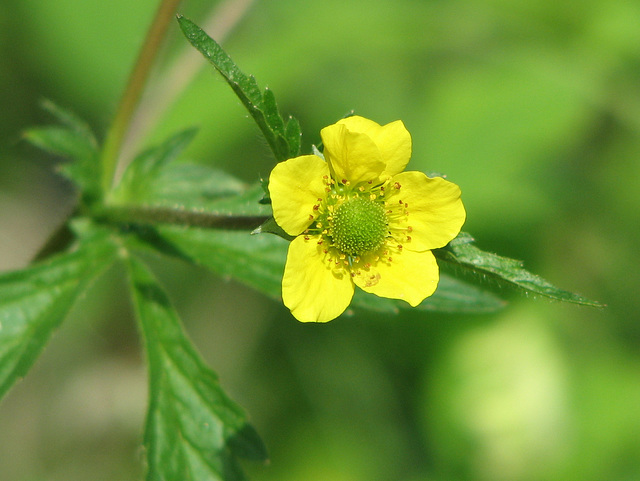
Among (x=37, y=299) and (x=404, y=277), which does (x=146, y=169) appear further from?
(x=404, y=277)

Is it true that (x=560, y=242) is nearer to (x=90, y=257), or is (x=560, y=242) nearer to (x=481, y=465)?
(x=481, y=465)

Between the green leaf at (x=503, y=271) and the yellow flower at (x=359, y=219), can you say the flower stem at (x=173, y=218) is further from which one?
the green leaf at (x=503, y=271)

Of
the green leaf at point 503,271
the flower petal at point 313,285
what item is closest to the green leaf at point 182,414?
the flower petal at point 313,285

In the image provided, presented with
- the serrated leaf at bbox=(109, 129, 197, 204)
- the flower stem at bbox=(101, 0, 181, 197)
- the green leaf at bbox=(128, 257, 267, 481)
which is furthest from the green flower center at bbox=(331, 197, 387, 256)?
the flower stem at bbox=(101, 0, 181, 197)

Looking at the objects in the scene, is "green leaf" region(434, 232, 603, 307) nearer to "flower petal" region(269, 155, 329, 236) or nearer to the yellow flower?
the yellow flower

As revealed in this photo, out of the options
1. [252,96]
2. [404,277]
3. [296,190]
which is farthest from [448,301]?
[252,96]

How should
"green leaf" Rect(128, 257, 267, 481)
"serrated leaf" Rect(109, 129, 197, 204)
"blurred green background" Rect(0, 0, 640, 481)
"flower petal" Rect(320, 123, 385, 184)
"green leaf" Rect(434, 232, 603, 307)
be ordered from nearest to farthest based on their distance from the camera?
"green leaf" Rect(434, 232, 603, 307) → "flower petal" Rect(320, 123, 385, 184) → "green leaf" Rect(128, 257, 267, 481) → "serrated leaf" Rect(109, 129, 197, 204) → "blurred green background" Rect(0, 0, 640, 481)
